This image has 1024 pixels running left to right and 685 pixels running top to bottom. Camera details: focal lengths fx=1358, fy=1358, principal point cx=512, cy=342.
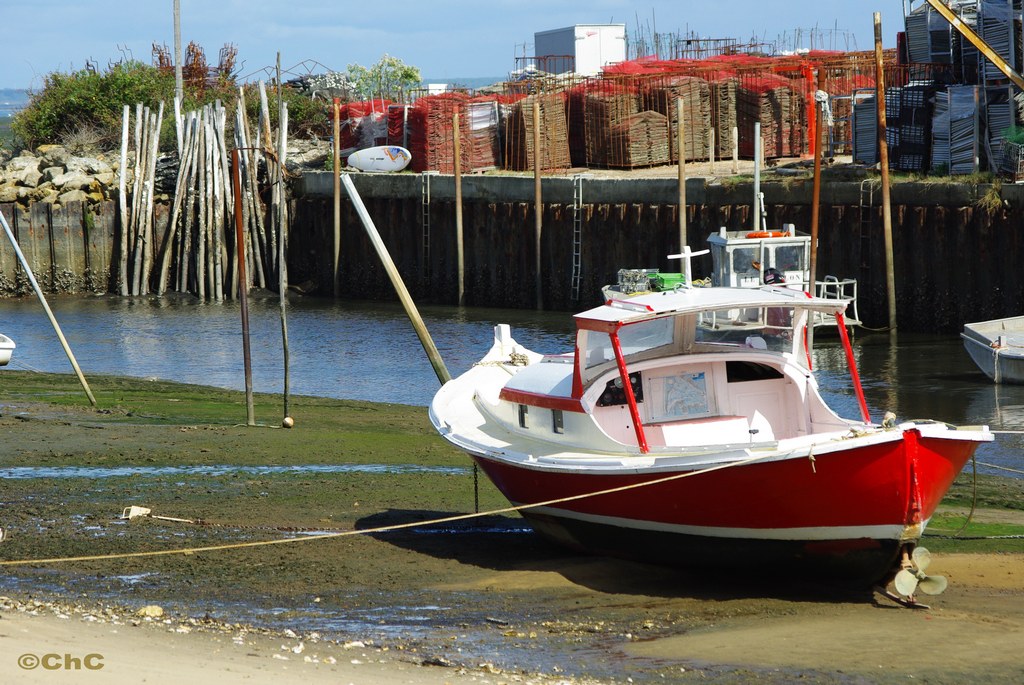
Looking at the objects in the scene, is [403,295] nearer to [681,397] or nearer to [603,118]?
[681,397]

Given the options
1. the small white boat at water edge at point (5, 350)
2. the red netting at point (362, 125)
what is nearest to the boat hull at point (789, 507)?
the small white boat at water edge at point (5, 350)

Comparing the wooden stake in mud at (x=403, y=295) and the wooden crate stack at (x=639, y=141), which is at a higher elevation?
the wooden crate stack at (x=639, y=141)

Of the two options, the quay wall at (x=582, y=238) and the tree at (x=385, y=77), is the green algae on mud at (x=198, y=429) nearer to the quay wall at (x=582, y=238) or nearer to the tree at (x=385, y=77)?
the quay wall at (x=582, y=238)

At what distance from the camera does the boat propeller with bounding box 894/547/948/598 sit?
1029 centimetres

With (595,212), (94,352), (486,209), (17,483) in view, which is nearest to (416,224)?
(486,209)

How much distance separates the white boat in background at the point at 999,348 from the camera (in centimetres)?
2428

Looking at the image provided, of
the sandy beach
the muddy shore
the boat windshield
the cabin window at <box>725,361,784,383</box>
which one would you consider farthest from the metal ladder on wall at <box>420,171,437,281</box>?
the sandy beach

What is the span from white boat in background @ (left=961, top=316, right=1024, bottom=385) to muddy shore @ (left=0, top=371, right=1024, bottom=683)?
27.6ft

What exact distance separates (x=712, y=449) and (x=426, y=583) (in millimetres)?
2682

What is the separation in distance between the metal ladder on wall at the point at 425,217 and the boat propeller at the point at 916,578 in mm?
31078

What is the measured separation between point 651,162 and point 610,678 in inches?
1424

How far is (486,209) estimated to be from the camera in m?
39.4

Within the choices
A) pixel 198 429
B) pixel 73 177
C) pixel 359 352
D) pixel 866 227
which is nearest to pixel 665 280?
pixel 866 227

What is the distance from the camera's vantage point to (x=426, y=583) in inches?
448
